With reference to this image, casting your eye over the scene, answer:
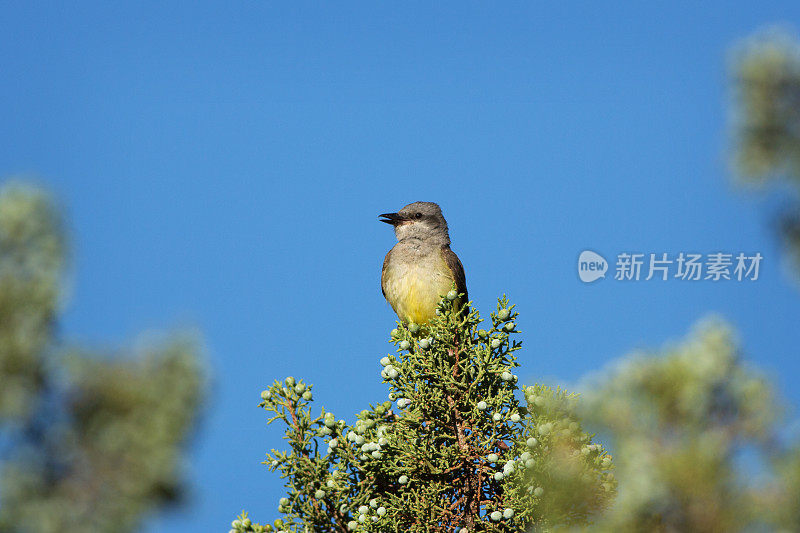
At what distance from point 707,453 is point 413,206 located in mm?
7869

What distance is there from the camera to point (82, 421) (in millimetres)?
3299

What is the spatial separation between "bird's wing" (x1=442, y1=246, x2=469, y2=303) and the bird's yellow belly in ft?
0.26

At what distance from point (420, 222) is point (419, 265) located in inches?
32.7

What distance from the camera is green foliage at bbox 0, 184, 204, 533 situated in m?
3.18

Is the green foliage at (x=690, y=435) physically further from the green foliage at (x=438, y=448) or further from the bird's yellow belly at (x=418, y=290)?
the bird's yellow belly at (x=418, y=290)

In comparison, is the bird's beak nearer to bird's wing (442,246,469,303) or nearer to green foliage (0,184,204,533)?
bird's wing (442,246,469,303)

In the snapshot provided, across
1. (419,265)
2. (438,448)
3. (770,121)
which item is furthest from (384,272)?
(770,121)

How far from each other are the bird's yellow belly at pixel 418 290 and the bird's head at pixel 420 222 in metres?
0.62

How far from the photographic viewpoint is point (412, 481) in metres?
5.94

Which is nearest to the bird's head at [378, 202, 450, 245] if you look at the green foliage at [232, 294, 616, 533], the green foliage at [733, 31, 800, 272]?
the green foliage at [232, 294, 616, 533]

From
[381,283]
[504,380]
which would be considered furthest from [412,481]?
[381,283]

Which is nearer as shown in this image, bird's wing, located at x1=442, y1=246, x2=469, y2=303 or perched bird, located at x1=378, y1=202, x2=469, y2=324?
perched bird, located at x1=378, y1=202, x2=469, y2=324

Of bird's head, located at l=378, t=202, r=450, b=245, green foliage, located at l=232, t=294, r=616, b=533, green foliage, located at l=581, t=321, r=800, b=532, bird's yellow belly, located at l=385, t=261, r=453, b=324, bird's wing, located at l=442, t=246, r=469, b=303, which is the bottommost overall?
green foliage, located at l=581, t=321, r=800, b=532

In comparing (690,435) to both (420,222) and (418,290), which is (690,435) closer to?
(418,290)
